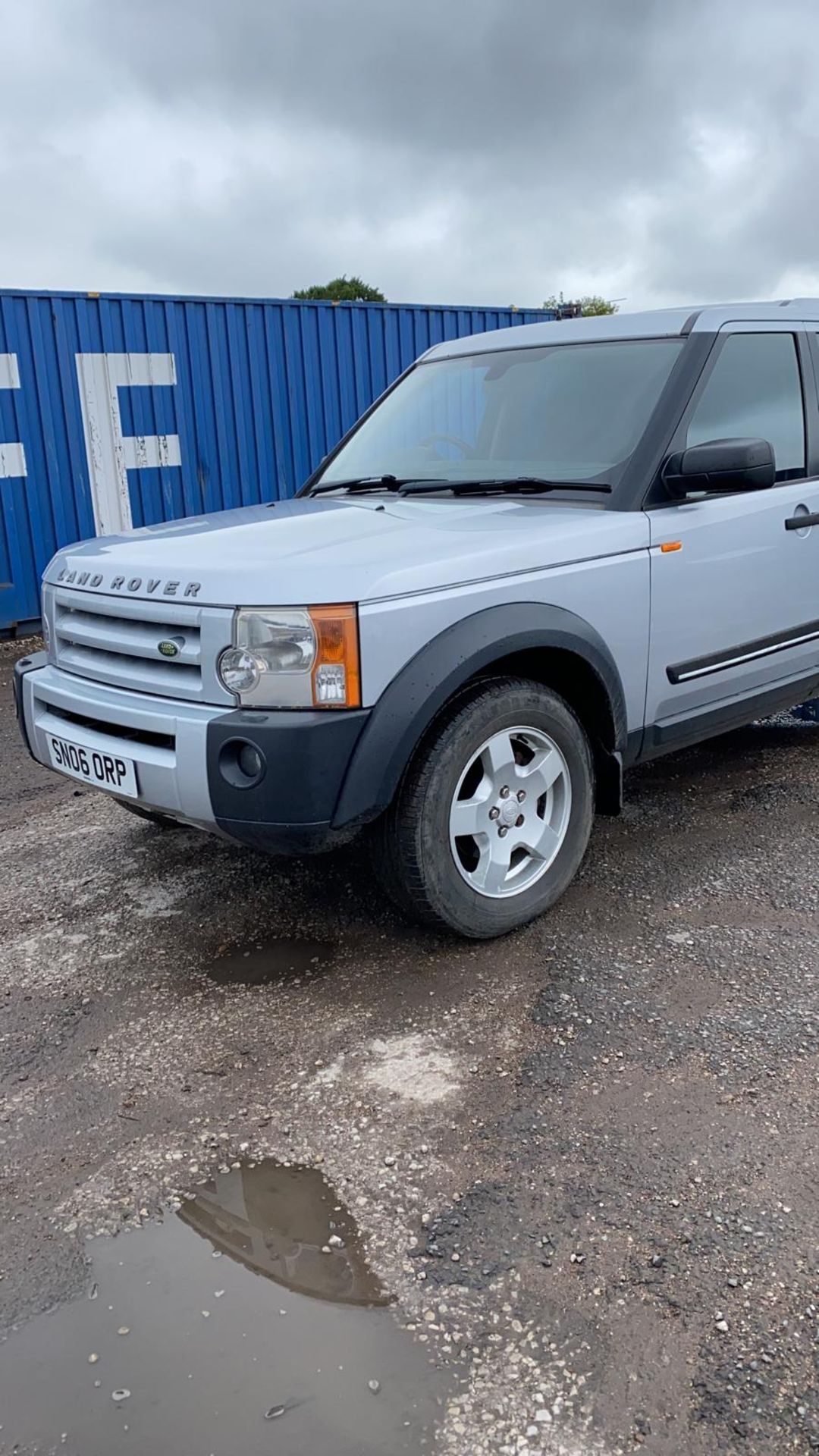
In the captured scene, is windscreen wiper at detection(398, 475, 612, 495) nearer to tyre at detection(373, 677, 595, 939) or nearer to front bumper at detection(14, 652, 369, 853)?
tyre at detection(373, 677, 595, 939)

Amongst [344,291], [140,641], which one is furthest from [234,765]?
[344,291]

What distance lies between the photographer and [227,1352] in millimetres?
1867

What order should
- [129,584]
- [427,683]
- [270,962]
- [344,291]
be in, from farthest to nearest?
[344,291], [270,962], [129,584], [427,683]

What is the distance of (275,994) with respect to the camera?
306 centimetres

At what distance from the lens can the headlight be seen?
8.84 feet

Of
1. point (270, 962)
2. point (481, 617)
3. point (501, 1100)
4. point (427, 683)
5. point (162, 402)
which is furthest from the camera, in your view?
point (162, 402)

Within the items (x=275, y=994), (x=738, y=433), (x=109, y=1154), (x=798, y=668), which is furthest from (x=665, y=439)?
(x=109, y=1154)

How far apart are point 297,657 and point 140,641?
1.92 ft

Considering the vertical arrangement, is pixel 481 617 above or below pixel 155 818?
above

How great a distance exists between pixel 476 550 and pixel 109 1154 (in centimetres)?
178

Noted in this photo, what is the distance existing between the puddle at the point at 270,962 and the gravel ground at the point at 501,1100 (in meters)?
0.02

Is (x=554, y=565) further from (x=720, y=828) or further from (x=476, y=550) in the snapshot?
(x=720, y=828)

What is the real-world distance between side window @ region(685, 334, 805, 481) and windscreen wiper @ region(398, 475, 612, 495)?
0.37 meters

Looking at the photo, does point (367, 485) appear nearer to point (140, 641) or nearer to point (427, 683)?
point (140, 641)
